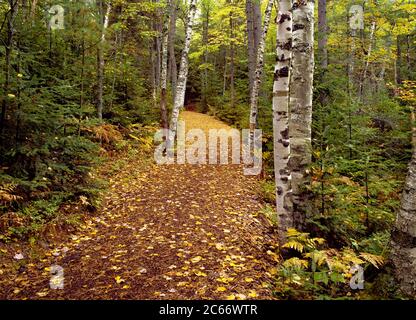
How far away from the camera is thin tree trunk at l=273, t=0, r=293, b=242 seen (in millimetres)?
4809

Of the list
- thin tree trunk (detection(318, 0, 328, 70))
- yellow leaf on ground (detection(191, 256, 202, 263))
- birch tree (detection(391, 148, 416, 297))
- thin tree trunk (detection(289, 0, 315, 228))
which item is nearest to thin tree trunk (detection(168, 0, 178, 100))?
thin tree trunk (detection(318, 0, 328, 70))

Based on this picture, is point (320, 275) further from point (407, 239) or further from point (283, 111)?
point (283, 111)

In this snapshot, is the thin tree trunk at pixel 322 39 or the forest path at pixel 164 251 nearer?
the forest path at pixel 164 251

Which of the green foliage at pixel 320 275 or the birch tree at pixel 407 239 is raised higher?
the birch tree at pixel 407 239

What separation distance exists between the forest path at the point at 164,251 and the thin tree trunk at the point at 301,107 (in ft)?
3.59

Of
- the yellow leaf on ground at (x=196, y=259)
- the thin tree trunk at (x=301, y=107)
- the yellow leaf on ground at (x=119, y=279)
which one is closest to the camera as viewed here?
the yellow leaf on ground at (x=119, y=279)

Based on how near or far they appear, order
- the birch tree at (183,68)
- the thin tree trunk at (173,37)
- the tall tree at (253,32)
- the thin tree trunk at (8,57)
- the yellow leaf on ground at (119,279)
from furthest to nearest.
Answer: the thin tree trunk at (173,37)
the tall tree at (253,32)
the birch tree at (183,68)
the thin tree trunk at (8,57)
the yellow leaf on ground at (119,279)

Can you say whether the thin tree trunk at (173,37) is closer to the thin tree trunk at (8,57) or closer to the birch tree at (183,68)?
the birch tree at (183,68)

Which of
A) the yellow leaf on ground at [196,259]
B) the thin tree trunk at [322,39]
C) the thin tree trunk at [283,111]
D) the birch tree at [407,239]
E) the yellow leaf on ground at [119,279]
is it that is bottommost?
the yellow leaf on ground at [119,279]

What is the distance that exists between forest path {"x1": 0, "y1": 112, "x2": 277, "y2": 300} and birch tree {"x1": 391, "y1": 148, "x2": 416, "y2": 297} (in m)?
1.62

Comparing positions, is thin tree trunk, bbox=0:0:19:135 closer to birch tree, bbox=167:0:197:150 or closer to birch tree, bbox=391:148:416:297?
birch tree, bbox=167:0:197:150

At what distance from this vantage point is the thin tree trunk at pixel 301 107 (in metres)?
4.96

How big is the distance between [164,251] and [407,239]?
3.38m

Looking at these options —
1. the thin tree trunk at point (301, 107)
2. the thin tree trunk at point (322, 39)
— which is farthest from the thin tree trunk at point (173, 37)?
the thin tree trunk at point (301, 107)
